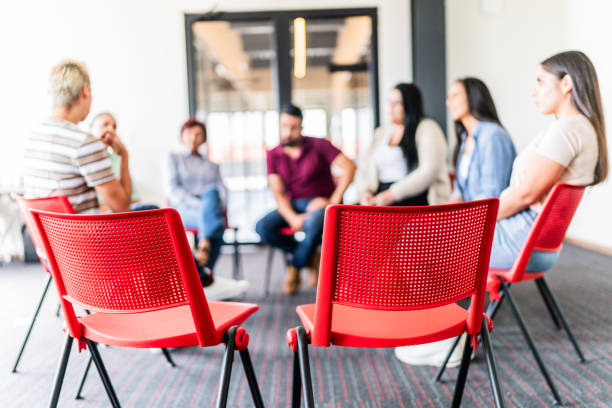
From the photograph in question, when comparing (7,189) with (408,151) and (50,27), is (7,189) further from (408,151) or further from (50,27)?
(408,151)

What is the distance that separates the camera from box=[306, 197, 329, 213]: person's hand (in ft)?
10.5

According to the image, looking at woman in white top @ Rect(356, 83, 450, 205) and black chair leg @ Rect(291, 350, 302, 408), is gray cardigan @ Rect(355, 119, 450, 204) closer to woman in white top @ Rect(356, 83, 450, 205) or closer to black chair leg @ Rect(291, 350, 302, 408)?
woman in white top @ Rect(356, 83, 450, 205)

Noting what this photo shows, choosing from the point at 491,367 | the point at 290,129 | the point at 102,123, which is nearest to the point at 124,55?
the point at 102,123

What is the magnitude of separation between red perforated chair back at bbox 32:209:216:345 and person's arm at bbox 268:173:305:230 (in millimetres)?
1960

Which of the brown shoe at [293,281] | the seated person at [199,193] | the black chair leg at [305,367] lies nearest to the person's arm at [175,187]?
the seated person at [199,193]

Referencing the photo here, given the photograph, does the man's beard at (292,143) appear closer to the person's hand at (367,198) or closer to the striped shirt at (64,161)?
the person's hand at (367,198)

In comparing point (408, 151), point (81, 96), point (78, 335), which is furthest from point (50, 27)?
point (78, 335)

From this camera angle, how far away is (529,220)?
1937 millimetres

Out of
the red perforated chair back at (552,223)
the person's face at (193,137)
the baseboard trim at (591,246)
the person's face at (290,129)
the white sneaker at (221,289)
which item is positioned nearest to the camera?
the red perforated chair back at (552,223)

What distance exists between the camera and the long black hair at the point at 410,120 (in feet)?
9.84

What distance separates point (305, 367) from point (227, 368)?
201 millimetres

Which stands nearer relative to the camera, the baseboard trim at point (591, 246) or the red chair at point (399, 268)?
the red chair at point (399, 268)

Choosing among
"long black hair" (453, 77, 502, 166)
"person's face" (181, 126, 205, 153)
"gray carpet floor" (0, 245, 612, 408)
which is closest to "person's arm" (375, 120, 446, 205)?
"long black hair" (453, 77, 502, 166)

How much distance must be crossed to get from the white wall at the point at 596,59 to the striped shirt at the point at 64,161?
12.8ft
